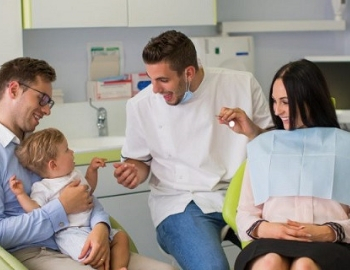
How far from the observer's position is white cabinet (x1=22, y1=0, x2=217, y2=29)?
3791 mm

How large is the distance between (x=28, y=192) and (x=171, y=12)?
187 cm

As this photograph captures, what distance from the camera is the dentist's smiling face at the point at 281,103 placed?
2.68m

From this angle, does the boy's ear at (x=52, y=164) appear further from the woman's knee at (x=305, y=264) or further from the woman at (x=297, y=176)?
the woman's knee at (x=305, y=264)

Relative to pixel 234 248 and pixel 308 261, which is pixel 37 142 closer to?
pixel 308 261

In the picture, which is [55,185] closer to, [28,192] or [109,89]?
[28,192]

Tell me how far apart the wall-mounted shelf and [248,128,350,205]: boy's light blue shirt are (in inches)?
81.6

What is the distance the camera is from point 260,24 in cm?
477

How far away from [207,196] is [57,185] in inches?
26.0

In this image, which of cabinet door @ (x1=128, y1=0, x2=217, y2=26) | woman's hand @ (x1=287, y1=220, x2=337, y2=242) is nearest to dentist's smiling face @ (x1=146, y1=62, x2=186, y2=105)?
woman's hand @ (x1=287, y1=220, x2=337, y2=242)

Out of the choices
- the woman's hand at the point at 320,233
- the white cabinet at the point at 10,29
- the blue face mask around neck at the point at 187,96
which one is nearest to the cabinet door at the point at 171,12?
the white cabinet at the point at 10,29

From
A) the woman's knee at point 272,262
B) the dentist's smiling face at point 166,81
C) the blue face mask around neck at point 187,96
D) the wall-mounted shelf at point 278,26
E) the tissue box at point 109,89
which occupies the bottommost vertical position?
the woman's knee at point 272,262

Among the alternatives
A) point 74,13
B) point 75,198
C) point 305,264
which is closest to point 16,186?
point 75,198

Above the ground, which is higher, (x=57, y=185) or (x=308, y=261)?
(x=57, y=185)

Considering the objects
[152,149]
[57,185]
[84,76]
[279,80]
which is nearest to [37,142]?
Answer: [57,185]
